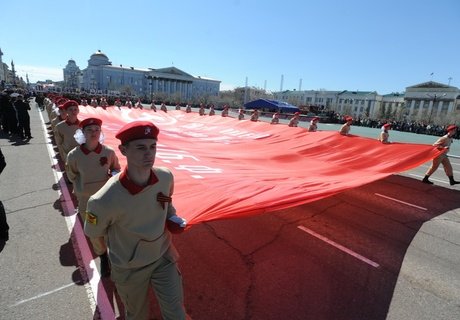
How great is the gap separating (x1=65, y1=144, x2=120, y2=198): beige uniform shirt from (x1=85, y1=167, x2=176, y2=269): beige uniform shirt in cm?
162

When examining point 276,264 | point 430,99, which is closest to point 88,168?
point 276,264

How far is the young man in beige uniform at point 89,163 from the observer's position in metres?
3.67

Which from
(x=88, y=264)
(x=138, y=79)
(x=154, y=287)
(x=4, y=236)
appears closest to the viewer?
(x=154, y=287)

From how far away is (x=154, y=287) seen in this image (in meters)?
2.35

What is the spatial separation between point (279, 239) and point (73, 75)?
162831 mm

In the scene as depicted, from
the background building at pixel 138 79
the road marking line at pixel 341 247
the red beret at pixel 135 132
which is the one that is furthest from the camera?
the background building at pixel 138 79

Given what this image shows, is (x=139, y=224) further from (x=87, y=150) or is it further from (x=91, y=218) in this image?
(x=87, y=150)

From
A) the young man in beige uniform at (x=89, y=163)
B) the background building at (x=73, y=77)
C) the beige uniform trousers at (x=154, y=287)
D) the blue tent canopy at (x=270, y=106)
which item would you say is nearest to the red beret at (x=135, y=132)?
the beige uniform trousers at (x=154, y=287)

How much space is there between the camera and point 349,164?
6.93 meters

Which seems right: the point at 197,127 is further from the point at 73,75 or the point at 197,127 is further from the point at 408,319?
the point at 73,75

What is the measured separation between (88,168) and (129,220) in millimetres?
1863

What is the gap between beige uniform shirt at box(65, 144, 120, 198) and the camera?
3684 mm

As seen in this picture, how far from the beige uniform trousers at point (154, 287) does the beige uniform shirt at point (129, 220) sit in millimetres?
77

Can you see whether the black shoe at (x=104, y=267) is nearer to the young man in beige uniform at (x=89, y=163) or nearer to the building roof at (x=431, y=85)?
the young man in beige uniform at (x=89, y=163)
